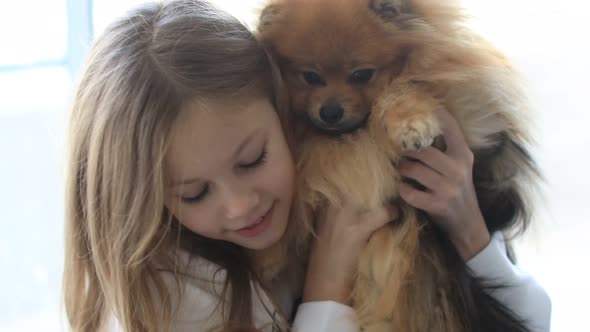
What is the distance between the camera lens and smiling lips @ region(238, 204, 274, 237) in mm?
1085

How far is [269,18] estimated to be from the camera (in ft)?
3.87

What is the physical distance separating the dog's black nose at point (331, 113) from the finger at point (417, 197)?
170mm

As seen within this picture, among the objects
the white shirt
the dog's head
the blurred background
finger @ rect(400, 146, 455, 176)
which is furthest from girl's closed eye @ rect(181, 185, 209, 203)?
the blurred background

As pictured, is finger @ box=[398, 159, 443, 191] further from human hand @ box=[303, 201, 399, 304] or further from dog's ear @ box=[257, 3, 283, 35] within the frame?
dog's ear @ box=[257, 3, 283, 35]

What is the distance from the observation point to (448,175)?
1107mm

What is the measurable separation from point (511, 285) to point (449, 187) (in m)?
0.23

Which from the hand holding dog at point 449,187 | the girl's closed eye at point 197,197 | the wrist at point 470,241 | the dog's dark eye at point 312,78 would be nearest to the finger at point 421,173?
the hand holding dog at point 449,187

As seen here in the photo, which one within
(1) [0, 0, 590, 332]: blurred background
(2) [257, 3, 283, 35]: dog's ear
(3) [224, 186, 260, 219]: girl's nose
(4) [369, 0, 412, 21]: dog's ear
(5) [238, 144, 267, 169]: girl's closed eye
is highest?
(4) [369, 0, 412, 21]: dog's ear

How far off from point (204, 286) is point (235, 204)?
19cm

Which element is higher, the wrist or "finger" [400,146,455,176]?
"finger" [400,146,455,176]

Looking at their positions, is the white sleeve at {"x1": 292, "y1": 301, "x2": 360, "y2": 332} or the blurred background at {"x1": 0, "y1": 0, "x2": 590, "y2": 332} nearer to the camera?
the white sleeve at {"x1": 292, "y1": 301, "x2": 360, "y2": 332}

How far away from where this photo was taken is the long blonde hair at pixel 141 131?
1.00 m

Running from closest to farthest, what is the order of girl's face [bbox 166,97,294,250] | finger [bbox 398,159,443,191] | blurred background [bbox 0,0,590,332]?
girl's face [bbox 166,97,294,250] → finger [bbox 398,159,443,191] → blurred background [bbox 0,0,590,332]

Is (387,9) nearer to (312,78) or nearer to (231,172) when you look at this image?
(312,78)
